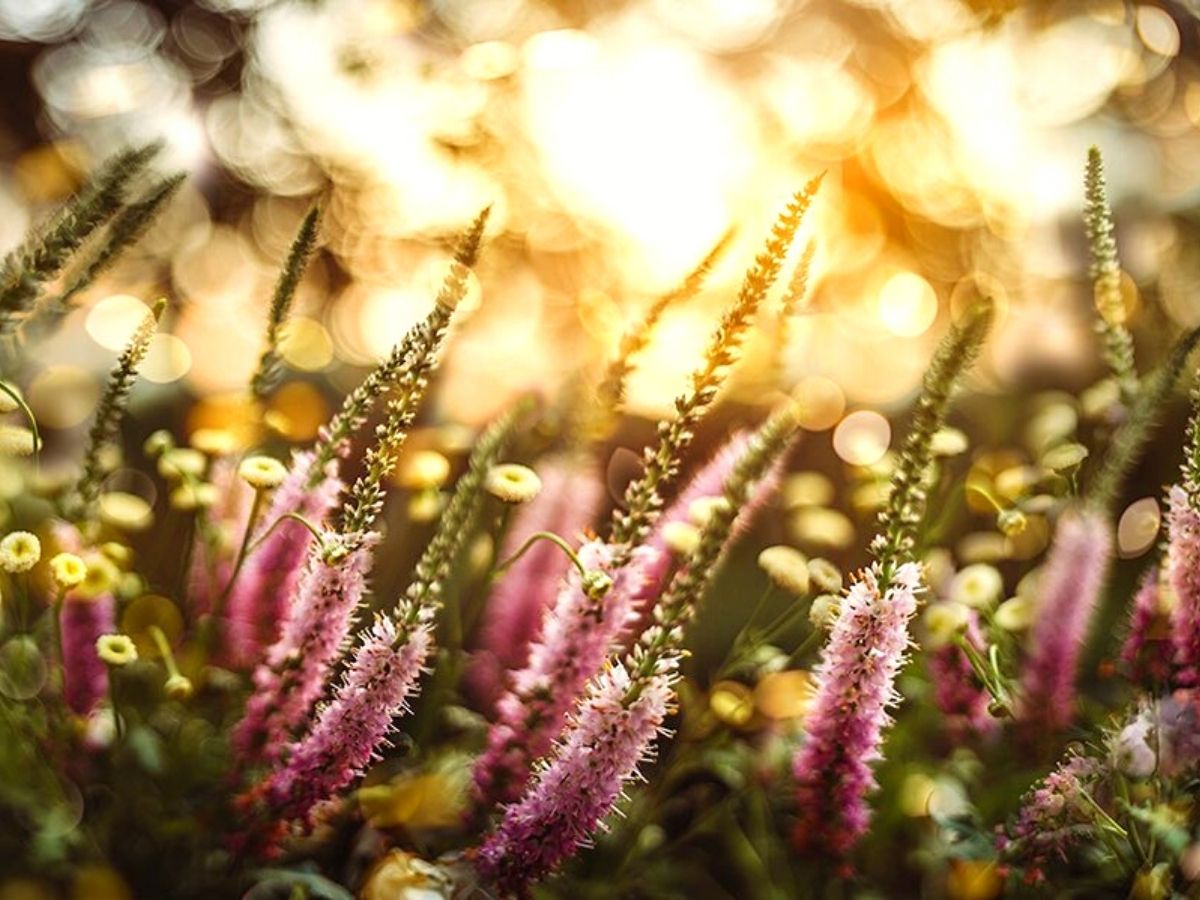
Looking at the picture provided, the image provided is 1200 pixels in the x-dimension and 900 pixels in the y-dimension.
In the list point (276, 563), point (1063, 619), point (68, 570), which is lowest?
point (1063, 619)

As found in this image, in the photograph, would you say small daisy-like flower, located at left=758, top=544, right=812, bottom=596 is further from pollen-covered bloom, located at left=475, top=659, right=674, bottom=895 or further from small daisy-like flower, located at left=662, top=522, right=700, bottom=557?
pollen-covered bloom, located at left=475, top=659, right=674, bottom=895

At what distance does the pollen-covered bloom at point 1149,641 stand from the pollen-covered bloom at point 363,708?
629 mm

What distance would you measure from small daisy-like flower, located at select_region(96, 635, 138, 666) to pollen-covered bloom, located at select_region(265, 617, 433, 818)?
0.52 feet

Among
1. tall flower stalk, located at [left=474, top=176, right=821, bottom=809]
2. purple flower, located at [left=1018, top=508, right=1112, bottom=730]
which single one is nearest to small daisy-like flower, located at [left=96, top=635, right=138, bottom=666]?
tall flower stalk, located at [left=474, top=176, right=821, bottom=809]

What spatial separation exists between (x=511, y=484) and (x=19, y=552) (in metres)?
0.37

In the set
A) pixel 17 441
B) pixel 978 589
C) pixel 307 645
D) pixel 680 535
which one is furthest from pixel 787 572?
pixel 17 441

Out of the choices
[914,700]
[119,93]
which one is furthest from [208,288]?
[914,700]

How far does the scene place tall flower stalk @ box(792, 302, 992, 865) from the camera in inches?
27.8

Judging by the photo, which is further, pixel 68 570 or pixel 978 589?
pixel 978 589

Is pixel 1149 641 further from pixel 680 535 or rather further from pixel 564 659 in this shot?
pixel 564 659

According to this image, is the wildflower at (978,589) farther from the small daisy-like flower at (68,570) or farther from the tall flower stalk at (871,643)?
the small daisy-like flower at (68,570)

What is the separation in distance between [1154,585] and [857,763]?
380 millimetres

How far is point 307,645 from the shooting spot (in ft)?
2.73

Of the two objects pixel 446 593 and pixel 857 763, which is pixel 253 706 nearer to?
pixel 446 593
